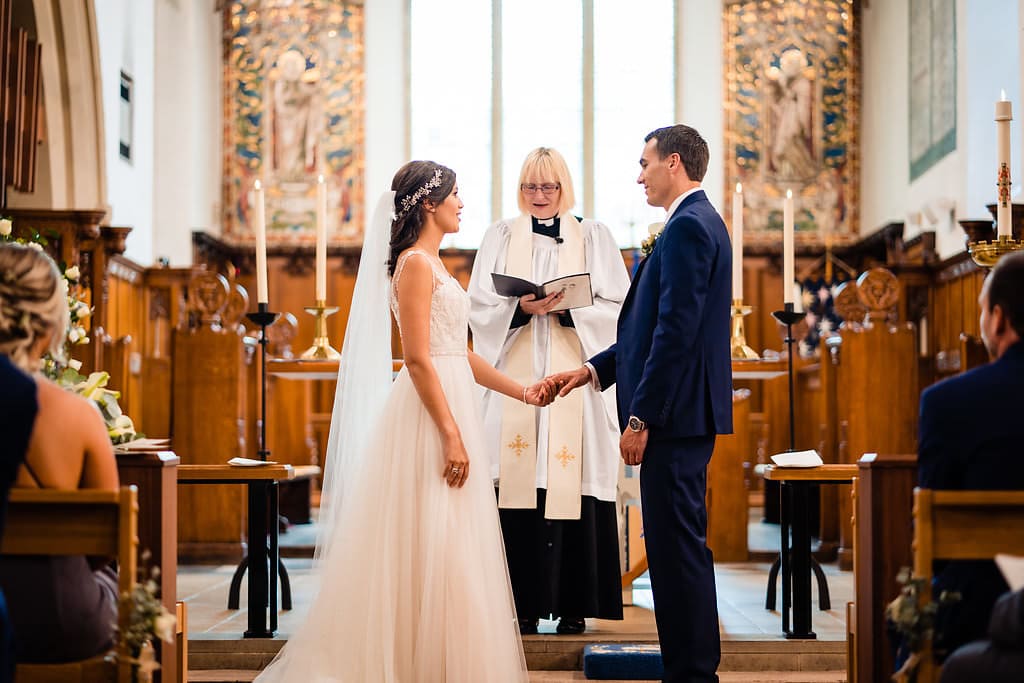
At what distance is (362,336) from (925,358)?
23.0 ft

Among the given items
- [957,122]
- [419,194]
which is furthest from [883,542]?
[957,122]

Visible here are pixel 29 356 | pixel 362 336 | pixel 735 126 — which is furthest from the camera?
pixel 735 126

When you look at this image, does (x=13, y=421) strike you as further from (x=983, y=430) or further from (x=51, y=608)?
(x=983, y=430)

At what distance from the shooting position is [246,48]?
12.4 m

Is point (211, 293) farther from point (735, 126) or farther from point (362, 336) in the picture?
point (735, 126)

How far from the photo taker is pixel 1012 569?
2.27m

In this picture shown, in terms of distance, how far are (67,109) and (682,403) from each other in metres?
6.74

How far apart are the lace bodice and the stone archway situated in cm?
577

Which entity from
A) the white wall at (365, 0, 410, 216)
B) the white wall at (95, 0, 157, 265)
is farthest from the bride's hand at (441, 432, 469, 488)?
the white wall at (365, 0, 410, 216)

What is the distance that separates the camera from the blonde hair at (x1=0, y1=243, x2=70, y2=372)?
2428mm

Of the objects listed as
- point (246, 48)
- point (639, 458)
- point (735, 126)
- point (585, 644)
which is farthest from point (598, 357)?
point (246, 48)

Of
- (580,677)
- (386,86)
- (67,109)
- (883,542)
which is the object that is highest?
(386,86)

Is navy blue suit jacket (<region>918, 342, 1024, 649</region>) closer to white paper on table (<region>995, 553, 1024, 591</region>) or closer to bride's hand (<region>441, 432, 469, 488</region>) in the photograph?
white paper on table (<region>995, 553, 1024, 591</region>)

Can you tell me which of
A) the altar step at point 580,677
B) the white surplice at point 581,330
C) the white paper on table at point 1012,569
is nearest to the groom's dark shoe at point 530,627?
the altar step at point 580,677
